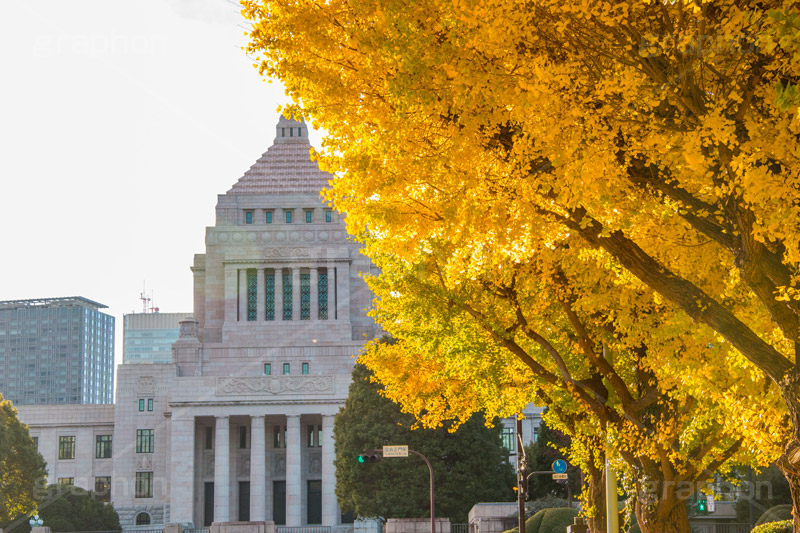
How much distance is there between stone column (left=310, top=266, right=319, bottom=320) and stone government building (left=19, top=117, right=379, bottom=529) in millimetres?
213

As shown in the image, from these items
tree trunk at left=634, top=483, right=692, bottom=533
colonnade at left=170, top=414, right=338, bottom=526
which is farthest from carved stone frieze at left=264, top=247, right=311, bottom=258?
tree trunk at left=634, top=483, right=692, bottom=533

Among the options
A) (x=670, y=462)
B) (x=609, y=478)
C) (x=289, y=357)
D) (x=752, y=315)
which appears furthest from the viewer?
(x=289, y=357)

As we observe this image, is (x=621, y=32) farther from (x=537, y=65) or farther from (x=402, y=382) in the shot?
(x=402, y=382)

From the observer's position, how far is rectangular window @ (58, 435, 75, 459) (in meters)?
84.7

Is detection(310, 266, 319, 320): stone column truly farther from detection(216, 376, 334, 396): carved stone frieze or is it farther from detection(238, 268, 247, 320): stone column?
detection(216, 376, 334, 396): carved stone frieze

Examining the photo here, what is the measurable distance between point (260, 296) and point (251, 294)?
6.11ft

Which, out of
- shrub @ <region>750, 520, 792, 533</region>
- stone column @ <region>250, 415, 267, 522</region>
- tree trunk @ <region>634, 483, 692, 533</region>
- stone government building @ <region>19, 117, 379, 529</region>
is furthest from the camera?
stone government building @ <region>19, 117, 379, 529</region>

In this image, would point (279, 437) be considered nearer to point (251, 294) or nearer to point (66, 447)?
point (251, 294)

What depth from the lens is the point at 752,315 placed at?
13.0m

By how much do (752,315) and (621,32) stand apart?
5.22m

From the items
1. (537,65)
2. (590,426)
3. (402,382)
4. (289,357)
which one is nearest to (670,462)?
(590,426)

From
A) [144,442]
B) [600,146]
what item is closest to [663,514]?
[600,146]

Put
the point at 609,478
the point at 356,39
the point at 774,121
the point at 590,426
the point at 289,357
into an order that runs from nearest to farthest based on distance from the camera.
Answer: the point at 774,121, the point at 356,39, the point at 609,478, the point at 590,426, the point at 289,357

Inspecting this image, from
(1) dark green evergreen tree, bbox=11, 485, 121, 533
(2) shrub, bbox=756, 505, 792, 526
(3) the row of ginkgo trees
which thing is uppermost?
(3) the row of ginkgo trees
